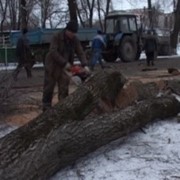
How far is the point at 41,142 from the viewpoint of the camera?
5.34 m

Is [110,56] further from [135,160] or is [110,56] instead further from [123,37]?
[135,160]

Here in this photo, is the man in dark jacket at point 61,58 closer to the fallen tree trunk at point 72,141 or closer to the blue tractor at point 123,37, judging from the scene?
the fallen tree trunk at point 72,141

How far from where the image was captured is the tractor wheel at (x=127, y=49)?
25797 millimetres

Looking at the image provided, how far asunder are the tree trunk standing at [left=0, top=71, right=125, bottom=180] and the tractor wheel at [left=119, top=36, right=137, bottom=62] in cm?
1924

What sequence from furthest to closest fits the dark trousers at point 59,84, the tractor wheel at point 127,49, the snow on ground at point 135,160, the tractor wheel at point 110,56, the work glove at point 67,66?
the tractor wheel at point 110,56, the tractor wheel at point 127,49, the dark trousers at point 59,84, the work glove at point 67,66, the snow on ground at point 135,160

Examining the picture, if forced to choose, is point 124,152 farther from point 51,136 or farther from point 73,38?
point 73,38

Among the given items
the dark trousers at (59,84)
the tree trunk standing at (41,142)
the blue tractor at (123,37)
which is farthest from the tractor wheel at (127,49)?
the tree trunk standing at (41,142)

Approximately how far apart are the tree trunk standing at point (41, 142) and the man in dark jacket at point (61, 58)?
1.68 m

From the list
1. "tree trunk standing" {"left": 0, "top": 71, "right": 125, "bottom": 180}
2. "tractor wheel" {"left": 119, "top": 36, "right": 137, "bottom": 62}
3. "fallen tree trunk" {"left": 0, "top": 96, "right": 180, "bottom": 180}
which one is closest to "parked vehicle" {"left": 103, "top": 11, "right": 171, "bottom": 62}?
"tractor wheel" {"left": 119, "top": 36, "right": 137, "bottom": 62}

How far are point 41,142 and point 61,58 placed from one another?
10.2 feet

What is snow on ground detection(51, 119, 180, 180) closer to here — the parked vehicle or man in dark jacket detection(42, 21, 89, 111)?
man in dark jacket detection(42, 21, 89, 111)

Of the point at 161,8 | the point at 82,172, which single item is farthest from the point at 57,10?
the point at 82,172

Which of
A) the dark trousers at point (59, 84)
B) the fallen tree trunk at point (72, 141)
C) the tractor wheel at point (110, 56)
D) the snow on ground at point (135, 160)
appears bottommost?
the tractor wheel at point (110, 56)

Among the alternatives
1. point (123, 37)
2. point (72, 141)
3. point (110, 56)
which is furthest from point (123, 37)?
point (72, 141)
